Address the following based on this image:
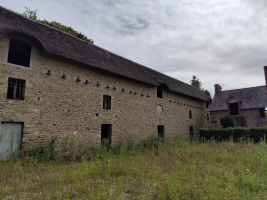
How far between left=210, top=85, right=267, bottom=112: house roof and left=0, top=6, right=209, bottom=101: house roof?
14.1m

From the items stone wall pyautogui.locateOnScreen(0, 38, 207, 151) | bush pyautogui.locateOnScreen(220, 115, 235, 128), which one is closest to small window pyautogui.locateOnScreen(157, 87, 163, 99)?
stone wall pyautogui.locateOnScreen(0, 38, 207, 151)

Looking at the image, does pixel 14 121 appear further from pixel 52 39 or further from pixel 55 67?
pixel 52 39

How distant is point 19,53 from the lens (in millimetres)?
8422

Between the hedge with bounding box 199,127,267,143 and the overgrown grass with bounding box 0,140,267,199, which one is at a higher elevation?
the hedge with bounding box 199,127,267,143

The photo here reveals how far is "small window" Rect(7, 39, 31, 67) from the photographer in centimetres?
816

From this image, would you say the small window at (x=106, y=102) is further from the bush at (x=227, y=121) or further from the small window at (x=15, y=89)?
the bush at (x=227, y=121)

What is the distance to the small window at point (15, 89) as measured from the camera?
794 cm

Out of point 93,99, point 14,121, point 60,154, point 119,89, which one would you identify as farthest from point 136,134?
point 14,121

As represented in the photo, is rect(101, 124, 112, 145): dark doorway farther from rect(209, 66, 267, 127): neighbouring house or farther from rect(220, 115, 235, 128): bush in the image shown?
rect(209, 66, 267, 127): neighbouring house

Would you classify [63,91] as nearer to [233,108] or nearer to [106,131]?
[106,131]

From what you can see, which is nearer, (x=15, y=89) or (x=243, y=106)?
(x=15, y=89)

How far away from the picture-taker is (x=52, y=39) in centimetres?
955

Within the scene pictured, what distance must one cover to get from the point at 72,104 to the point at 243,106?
70.4 ft

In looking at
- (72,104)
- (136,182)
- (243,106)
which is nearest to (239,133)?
(243,106)
